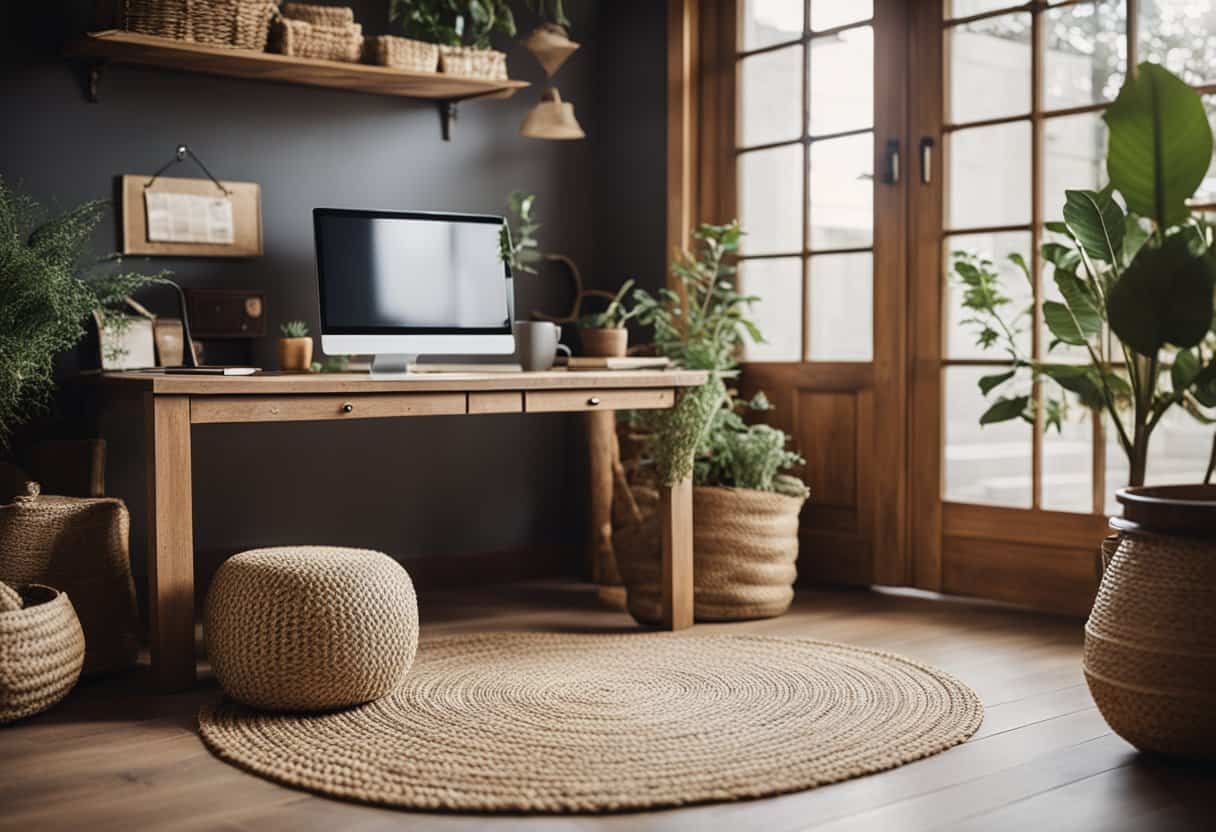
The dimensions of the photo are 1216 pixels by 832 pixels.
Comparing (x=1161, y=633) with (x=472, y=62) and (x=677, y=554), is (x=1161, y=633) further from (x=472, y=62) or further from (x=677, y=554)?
(x=472, y=62)

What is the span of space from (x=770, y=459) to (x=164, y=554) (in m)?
1.83

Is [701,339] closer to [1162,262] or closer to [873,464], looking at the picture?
[873,464]

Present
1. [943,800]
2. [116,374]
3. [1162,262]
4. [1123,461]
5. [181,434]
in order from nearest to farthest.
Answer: [943,800]
[1162,262]
[181,434]
[116,374]
[1123,461]

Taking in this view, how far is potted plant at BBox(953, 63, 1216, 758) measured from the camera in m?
2.41

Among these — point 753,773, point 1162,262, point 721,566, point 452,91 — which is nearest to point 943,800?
point 753,773

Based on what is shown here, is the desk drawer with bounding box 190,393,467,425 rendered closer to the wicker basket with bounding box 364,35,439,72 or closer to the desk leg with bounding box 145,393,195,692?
the desk leg with bounding box 145,393,195,692

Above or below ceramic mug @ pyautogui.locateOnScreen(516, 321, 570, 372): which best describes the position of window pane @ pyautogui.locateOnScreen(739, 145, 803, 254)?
above

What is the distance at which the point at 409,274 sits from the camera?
3.78m

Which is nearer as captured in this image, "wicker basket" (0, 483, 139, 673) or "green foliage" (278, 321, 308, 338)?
"wicker basket" (0, 483, 139, 673)

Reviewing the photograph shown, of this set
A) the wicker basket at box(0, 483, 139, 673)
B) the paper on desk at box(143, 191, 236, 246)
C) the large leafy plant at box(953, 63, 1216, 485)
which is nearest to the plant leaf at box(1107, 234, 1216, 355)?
the large leafy plant at box(953, 63, 1216, 485)

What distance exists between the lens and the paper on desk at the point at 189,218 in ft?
12.8

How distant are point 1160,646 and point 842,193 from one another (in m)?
2.31

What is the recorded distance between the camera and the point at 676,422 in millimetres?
3846

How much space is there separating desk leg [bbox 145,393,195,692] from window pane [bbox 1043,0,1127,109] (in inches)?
100
